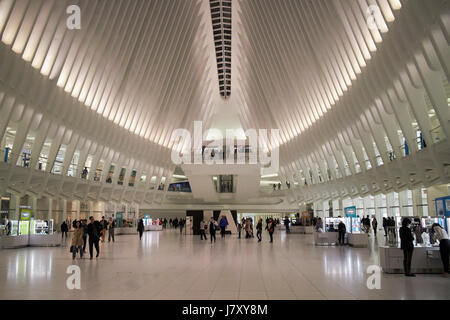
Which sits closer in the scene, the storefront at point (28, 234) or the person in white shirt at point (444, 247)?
the person in white shirt at point (444, 247)

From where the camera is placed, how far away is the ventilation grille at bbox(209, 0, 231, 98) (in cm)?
3397

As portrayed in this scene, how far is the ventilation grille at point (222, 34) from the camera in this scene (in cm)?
3397

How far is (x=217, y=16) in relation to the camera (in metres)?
35.1

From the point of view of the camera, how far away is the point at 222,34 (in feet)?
121

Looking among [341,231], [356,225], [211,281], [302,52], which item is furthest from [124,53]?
[211,281]

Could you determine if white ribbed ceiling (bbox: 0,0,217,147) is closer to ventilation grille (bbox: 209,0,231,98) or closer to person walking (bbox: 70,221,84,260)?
ventilation grille (bbox: 209,0,231,98)

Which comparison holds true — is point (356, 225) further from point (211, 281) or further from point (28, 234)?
point (28, 234)

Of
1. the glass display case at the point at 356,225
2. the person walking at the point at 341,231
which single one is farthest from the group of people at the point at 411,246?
the person walking at the point at 341,231

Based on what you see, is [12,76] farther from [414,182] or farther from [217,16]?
[217,16]

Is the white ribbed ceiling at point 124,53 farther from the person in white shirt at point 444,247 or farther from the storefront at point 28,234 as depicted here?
the person in white shirt at point 444,247

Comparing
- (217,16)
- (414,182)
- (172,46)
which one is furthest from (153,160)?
(414,182)

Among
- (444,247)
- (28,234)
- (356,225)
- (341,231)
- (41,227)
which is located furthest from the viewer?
(41,227)

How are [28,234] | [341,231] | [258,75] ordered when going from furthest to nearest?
1. [258,75]
2. [28,234]
3. [341,231]

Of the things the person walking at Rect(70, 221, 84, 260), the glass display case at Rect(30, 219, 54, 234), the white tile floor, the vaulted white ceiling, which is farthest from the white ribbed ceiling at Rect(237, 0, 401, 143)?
the glass display case at Rect(30, 219, 54, 234)
